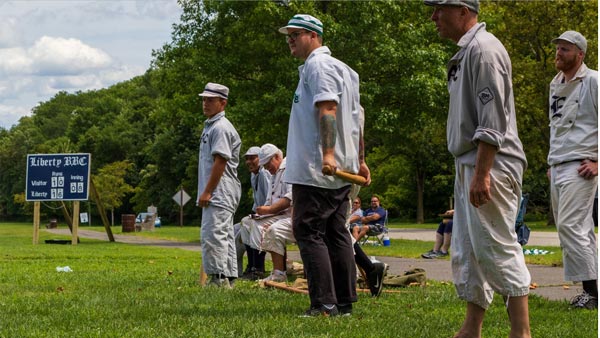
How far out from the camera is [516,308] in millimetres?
5336

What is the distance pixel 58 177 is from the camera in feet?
98.4

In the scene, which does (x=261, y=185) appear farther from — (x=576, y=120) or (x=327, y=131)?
(x=327, y=131)

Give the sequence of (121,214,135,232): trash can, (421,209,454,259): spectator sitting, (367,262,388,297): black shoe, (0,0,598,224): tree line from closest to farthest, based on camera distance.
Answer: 1. (367,262,388,297): black shoe
2. (421,209,454,259): spectator sitting
3. (0,0,598,224): tree line
4. (121,214,135,232): trash can

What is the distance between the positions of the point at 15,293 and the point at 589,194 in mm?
5248

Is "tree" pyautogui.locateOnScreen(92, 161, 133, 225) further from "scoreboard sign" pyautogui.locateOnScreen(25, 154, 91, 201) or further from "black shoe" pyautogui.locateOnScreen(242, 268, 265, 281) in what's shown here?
"black shoe" pyautogui.locateOnScreen(242, 268, 265, 281)

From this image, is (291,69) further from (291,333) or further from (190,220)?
(190,220)

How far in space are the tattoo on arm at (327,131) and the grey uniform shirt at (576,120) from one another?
207 centimetres

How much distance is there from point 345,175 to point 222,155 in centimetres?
285

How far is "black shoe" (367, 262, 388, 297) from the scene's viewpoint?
8.86m

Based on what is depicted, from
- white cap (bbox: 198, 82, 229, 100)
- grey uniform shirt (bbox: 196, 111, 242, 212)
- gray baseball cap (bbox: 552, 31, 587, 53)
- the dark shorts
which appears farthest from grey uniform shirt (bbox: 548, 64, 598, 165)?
the dark shorts

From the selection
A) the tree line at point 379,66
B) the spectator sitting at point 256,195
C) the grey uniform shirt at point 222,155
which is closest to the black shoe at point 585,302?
the grey uniform shirt at point 222,155

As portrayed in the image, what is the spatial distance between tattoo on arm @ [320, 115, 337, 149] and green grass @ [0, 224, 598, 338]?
1239 mm

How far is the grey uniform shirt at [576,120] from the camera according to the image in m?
7.83

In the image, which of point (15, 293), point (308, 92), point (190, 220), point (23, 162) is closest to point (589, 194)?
point (308, 92)
